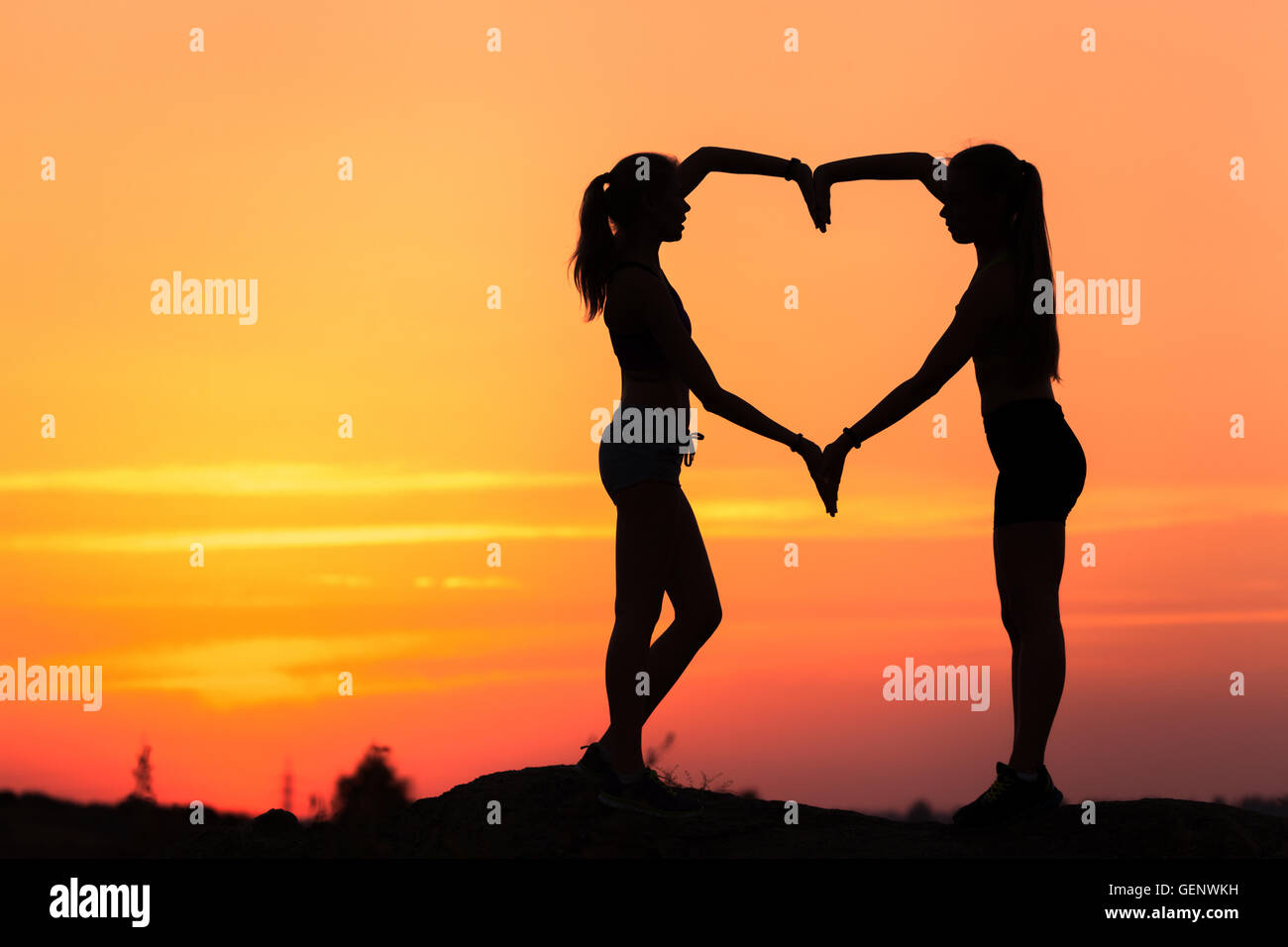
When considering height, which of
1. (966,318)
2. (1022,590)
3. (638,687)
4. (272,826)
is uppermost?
(966,318)

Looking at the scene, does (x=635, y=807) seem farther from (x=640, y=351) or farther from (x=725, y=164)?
(x=725, y=164)

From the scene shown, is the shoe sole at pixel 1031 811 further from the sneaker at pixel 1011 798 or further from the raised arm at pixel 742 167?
the raised arm at pixel 742 167

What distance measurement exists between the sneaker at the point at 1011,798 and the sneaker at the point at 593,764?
6.38 feet

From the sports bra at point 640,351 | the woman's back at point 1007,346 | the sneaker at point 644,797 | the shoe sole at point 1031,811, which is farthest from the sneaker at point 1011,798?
the sports bra at point 640,351

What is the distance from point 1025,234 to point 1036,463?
3.91ft

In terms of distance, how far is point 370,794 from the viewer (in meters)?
8.80

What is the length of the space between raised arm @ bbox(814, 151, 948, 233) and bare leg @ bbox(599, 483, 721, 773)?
2.10 meters

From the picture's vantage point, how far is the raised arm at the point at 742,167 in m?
7.40

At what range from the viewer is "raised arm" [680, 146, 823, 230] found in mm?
7402
